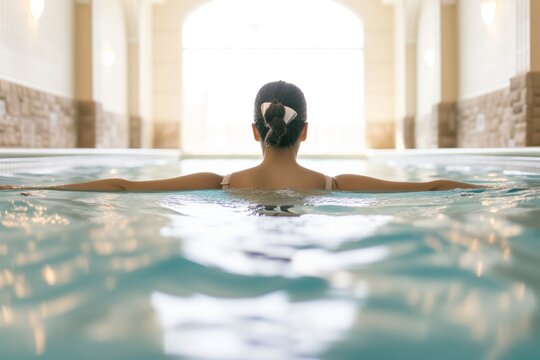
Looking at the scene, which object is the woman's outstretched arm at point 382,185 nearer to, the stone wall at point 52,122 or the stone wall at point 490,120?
the stone wall at point 490,120

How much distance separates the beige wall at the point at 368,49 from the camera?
585 inches

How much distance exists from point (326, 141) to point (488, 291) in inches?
572

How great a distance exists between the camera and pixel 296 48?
15.1 metres

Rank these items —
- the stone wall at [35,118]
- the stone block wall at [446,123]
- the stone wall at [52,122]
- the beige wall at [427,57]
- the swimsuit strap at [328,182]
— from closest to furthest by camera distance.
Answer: the swimsuit strap at [328,182]
the stone wall at [35,118]
the stone wall at [52,122]
the stone block wall at [446,123]
the beige wall at [427,57]

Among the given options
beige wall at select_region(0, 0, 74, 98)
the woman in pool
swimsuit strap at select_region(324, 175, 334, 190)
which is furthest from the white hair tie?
beige wall at select_region(0, 0, 74, 98)

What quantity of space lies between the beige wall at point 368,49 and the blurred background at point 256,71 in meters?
0.03

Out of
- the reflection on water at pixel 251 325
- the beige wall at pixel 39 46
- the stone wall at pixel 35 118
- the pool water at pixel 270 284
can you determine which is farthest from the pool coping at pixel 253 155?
the reflection on water at pixel 251 325

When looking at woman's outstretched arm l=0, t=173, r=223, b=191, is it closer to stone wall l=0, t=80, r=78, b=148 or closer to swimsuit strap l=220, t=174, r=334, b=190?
swimsuit strap l=220, t=174, r=334, b=190

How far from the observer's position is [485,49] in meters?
9.92

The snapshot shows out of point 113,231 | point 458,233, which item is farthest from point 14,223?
point 458,233

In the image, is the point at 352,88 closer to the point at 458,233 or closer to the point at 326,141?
the point at 326,141

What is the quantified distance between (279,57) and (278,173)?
506 inches

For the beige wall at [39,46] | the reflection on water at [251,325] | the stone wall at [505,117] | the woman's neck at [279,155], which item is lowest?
the reflection on water at [251,325]

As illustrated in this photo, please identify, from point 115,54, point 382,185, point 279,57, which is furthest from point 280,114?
point 279,57
